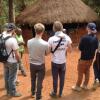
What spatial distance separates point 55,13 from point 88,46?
10.6m

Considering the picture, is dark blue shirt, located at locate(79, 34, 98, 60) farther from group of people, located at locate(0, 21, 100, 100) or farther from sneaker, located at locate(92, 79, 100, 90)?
sneaker, located at locate(92, 79, 100, 90)

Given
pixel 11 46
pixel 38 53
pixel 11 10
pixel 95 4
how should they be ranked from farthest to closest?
pixel 95 4 → pixel 11 10 → pixel 11 46 → pixel 38 53

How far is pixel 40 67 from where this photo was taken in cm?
774

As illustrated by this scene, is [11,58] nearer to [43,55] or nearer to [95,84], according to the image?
[43,55]

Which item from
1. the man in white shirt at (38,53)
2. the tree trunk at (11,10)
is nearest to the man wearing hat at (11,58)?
the man in white shirt at (38,53)

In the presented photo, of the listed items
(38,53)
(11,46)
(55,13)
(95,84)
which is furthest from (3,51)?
(55,13)

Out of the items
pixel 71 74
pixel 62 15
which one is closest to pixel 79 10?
pixel 62 15

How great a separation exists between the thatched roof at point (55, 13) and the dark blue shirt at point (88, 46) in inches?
401

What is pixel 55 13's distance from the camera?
18.7 meters

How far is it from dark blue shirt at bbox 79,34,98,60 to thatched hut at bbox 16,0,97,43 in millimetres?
10180

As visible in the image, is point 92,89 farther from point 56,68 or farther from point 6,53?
point 6,53

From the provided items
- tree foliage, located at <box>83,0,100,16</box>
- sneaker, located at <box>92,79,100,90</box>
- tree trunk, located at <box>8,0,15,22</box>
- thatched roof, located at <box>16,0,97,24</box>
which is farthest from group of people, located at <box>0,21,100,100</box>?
tree foliage, located at <box>83,0,100,16</box>

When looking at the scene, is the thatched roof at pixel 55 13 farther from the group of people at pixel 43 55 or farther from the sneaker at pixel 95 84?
the group of people at pixel 43 55

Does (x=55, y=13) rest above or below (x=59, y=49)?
above
